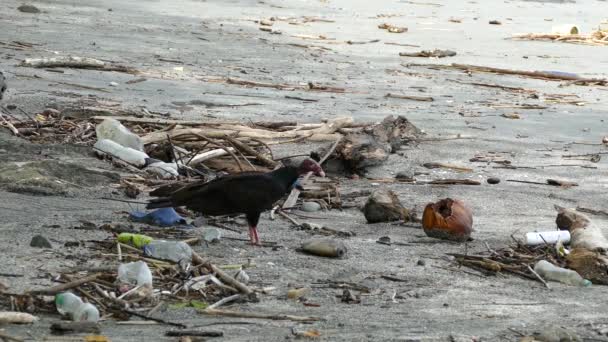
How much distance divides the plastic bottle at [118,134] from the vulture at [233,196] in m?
1.96

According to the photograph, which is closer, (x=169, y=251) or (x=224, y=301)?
(x=224, y=301)

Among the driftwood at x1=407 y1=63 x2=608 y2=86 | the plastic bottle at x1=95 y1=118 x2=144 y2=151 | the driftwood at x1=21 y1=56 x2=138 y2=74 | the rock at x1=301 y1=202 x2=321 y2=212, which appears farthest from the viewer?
the driftwood at x1=407 y1=63 x2=608 y2=86

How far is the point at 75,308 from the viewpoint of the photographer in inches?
145

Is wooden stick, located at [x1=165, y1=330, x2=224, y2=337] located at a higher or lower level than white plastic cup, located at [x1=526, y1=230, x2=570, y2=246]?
higher

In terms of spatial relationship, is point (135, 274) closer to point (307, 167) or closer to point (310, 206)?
point (307, 167)

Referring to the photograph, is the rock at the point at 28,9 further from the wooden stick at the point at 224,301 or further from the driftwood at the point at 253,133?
the wooden stick at the point at 224,301

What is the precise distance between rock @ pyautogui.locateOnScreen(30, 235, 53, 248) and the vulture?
0.53m

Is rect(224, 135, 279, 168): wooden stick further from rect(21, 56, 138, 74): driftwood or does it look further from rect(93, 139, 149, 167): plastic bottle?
rect(21, 56, 138, 74): driftwood

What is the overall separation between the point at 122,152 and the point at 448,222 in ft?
7.38

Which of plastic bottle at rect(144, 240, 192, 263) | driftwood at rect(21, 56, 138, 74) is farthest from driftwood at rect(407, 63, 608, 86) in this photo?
plastic bottle at rect(144, 240, 192, 263)

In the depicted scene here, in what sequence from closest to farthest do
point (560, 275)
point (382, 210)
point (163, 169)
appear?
point (560, 275)
point (382, 210)
point (163, 169)

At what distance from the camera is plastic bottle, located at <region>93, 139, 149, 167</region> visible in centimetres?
675

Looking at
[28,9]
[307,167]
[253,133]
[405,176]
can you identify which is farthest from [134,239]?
[28,9]

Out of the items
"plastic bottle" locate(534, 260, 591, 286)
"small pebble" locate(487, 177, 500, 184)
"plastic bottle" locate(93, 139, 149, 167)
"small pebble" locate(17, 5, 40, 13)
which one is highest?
"small pebble" locate(17, 5, 40, 13)
